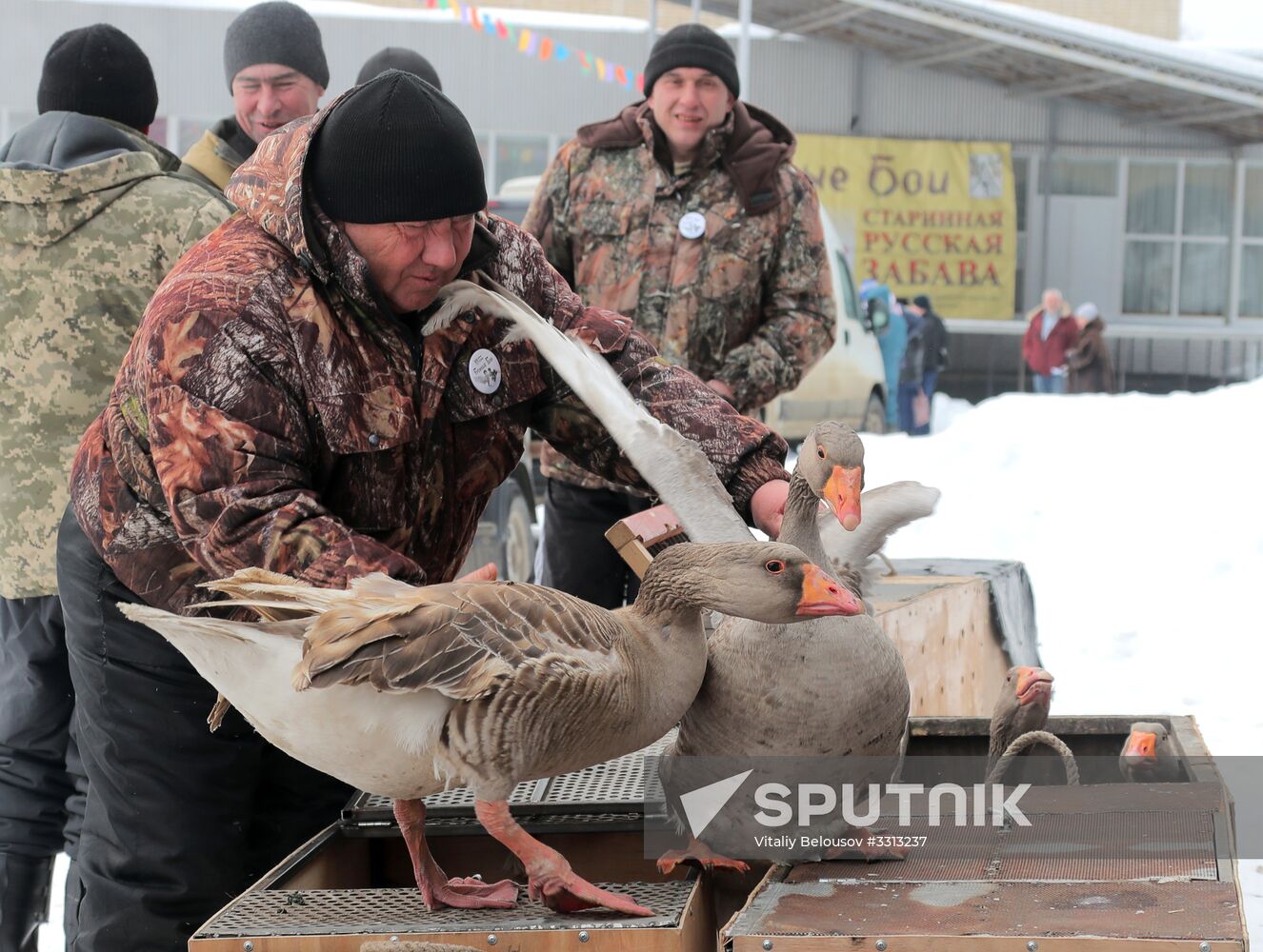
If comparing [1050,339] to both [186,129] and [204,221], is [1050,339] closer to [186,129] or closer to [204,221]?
[186,129]

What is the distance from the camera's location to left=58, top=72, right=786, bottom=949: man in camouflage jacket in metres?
2.25

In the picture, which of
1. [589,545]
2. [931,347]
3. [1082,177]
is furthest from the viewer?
[1082,177]

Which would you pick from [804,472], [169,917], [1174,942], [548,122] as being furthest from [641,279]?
[548,122]

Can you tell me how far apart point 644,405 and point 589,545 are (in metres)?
1.60

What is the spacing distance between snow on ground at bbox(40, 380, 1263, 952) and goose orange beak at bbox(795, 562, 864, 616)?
3.69 metres

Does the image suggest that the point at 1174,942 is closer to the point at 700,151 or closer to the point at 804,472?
the point at 804,472

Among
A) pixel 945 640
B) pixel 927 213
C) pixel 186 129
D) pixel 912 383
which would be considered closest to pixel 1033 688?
pixel 945 640

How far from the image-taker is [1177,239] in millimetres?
22094

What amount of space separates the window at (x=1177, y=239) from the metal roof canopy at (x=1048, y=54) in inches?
38.0

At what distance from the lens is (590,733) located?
6.37ft

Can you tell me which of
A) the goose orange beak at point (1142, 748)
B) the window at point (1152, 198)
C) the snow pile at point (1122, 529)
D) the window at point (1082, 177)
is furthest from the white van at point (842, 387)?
the goose orange beak at point (1142, 748)

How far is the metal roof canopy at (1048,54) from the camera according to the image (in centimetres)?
1708

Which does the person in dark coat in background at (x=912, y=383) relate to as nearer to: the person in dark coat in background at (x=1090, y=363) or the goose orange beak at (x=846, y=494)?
the person in dark coat in background at (x=1090, y=363)

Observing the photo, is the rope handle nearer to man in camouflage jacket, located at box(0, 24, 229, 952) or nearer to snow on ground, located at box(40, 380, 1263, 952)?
man in camouflage jacket, located at box(0, 24, 229, 952)
